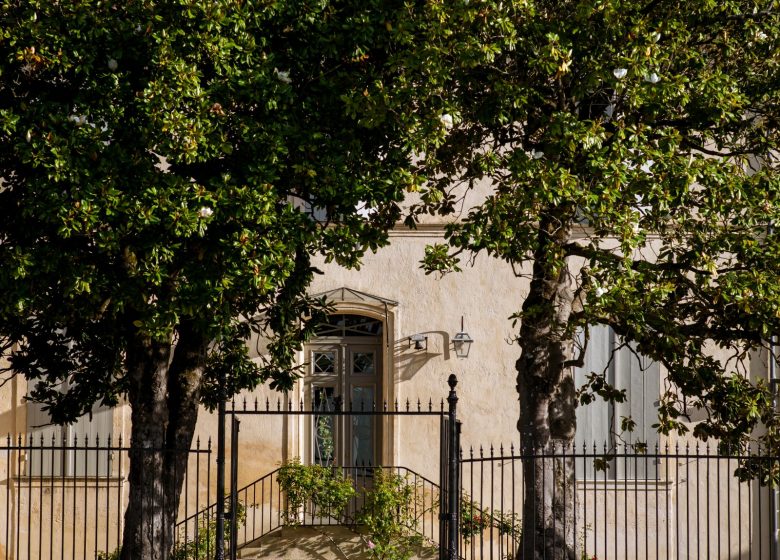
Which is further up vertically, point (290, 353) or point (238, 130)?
point (238, 130)

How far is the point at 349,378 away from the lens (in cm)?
1431

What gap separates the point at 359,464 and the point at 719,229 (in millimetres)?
6874

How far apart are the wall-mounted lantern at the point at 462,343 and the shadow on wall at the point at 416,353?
0.13 meters

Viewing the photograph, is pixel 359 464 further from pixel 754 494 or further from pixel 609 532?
pixel 754 494

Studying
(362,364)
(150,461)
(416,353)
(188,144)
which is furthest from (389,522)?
(188,144)

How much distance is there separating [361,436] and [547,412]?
489 cm

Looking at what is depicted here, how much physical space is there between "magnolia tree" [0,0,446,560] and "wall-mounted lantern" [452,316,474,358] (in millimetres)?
4987

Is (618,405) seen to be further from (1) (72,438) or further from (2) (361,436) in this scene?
(1) (72,438)

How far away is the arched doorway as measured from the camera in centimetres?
1414

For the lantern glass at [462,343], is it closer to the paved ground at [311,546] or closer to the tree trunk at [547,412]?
the paved ground at [311,546]

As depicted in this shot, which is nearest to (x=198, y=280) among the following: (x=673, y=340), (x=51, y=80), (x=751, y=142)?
(x=51, y=80)

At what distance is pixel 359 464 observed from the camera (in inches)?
555

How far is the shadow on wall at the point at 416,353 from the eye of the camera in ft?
45.4

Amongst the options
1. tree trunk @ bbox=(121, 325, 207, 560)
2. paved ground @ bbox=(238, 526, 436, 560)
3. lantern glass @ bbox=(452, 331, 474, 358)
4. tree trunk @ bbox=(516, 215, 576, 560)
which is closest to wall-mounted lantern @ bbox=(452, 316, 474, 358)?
lantern glass @ bbox=(452, 331, 474, 358)
